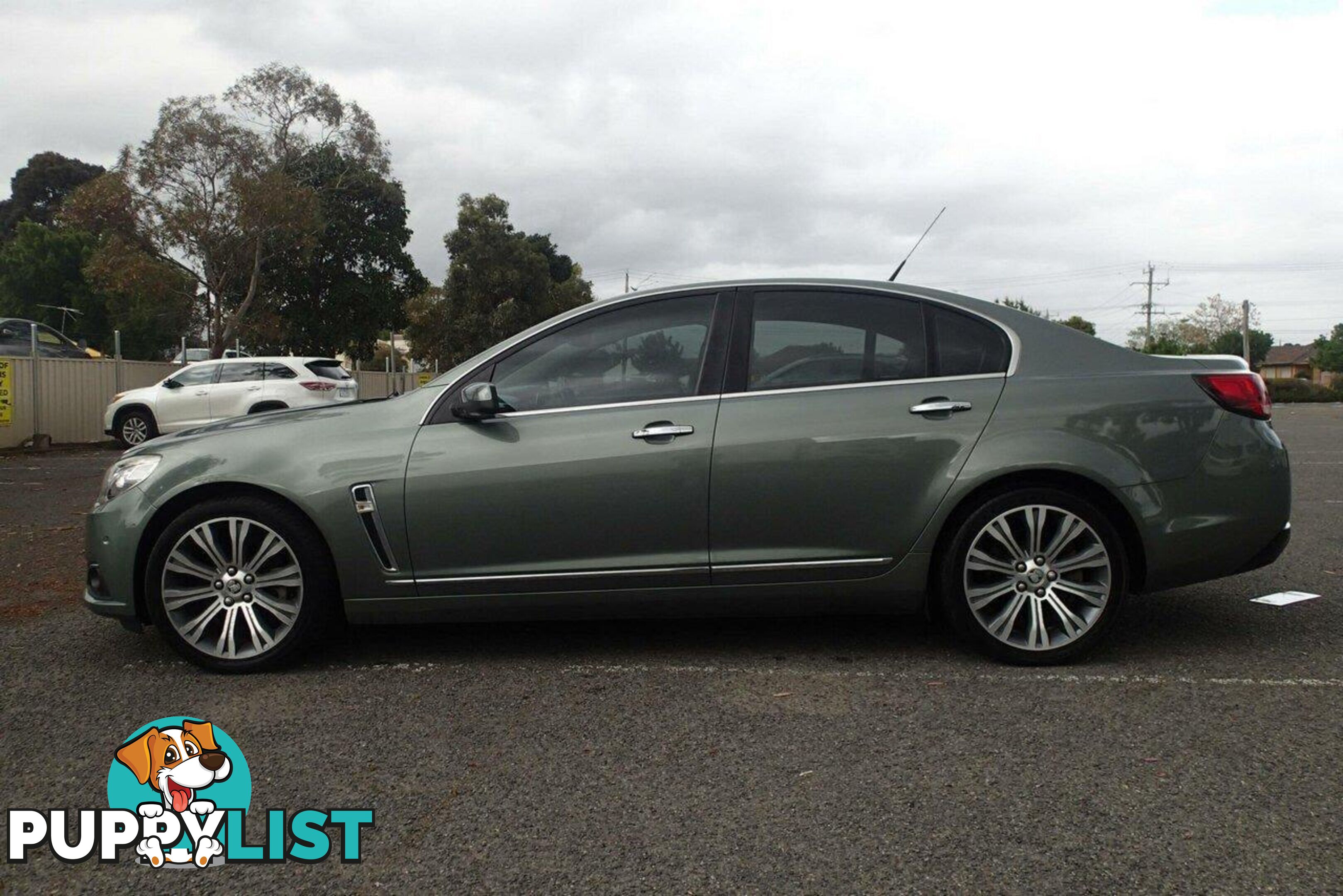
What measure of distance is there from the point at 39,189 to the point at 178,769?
3055 inches

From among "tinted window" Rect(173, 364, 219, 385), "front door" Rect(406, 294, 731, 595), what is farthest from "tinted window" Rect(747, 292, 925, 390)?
"tinted window" Rect(173, 364, 219, 385)

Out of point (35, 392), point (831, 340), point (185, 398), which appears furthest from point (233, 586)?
point (35, 392)

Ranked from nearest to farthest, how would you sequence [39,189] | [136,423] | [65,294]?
[136,423] → [65,294] → [39,189]

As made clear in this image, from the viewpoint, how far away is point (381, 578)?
13.2ft

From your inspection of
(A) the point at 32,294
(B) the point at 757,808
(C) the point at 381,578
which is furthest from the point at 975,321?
(A) the point at 32,294

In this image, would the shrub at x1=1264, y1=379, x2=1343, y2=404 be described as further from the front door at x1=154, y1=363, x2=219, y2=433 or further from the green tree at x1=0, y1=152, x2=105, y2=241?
the green tree at x1=0, y1=152, x2=105, y2=241

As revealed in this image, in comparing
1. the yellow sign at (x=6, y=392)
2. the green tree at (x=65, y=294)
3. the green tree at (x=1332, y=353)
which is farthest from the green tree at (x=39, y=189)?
the green tree at (x=1332, y=353)

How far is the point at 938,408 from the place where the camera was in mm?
4008

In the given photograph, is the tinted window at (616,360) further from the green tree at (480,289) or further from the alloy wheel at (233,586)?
the green tree at (480,289)

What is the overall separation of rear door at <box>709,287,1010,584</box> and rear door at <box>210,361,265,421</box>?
1487cm

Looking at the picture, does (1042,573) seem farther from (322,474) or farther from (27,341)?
(27,341)

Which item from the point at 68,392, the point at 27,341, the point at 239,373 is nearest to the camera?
the point at 239,373

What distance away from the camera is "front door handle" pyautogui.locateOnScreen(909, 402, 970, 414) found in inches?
157

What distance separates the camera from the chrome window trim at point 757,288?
408 centimetres
